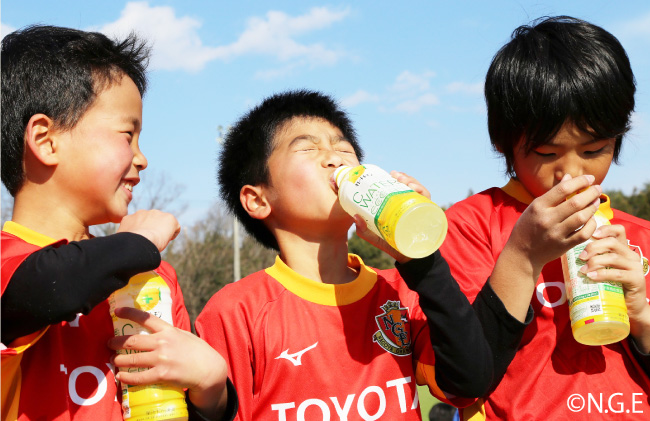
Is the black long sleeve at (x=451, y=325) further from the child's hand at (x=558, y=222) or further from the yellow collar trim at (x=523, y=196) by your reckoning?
the yellow collar trim at (x=523, y=196)

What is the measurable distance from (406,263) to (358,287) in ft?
1.31

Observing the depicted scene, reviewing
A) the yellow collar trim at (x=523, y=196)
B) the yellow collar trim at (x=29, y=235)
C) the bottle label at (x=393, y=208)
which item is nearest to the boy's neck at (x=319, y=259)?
the bottle label at (x=393, y=208)

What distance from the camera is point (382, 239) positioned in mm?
2211

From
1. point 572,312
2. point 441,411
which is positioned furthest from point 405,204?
point 441,411

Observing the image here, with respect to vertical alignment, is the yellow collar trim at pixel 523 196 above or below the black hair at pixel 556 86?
below

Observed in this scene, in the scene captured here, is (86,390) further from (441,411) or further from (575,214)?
(441,411)

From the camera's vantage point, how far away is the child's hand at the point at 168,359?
72.1 inches

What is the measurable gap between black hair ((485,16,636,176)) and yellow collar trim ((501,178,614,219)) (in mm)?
80

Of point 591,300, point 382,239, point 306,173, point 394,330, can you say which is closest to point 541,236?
point 591,300

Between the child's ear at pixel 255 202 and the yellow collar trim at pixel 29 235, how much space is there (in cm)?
95

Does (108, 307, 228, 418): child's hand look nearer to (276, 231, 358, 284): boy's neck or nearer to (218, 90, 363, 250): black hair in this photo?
(276, 231, 358, 284): boy's neck

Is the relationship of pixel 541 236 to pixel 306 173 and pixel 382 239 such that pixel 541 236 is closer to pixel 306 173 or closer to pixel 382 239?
pixel 382 239

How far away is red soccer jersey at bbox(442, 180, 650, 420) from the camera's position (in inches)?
89.4

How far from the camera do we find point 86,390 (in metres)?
1.98
